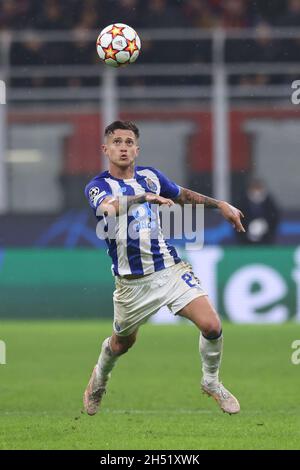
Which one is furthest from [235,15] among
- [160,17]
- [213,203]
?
[213,203]

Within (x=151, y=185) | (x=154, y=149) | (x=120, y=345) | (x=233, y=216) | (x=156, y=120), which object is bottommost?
(x=120, y=345)

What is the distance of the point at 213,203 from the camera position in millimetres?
8289

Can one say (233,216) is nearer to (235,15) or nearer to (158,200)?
(158,200)

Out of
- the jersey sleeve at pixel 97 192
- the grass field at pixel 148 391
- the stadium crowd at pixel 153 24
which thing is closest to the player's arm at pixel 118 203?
the jersey sleeve at pixel 97 192

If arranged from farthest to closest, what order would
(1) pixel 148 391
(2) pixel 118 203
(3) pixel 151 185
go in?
(1) pixel 148 391
(3) pixel 151 185
(2) pixel 118 203

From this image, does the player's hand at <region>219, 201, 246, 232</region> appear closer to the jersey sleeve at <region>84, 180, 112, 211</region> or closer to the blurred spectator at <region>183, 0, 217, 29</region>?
the jersey sleeve at <region>84, 180, 112, 211</region>

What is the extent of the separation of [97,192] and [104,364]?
4.39 feet

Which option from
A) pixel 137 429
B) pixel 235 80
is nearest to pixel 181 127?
pixel 235 80

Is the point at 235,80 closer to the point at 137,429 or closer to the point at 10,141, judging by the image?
the point at 10,141

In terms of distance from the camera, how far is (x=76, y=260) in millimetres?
16328

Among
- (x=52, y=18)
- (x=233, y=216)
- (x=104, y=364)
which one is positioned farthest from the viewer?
(x=52, y=18)

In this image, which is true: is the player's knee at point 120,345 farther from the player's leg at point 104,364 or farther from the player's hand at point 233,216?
the player's hand at point 233,216

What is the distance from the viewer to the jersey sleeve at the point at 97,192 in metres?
7.93

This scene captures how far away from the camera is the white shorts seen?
26.2ft
